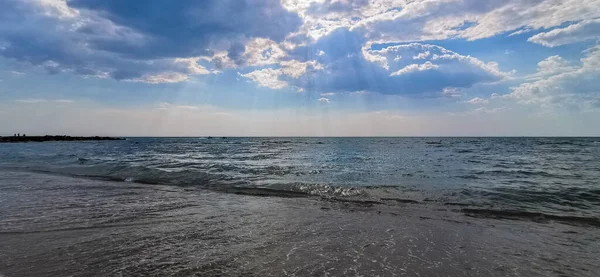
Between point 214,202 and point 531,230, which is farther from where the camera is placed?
point 214,202

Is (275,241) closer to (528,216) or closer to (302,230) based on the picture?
(302,230)

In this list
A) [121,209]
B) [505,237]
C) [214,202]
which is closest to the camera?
[505,237]

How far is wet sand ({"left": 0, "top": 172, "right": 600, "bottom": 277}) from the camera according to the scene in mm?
5598

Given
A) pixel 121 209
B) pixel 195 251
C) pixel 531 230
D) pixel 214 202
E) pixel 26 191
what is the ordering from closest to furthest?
pixel 195 251 < pixel 531 230 < pixel 121 209 < pixel 214 202 < pixel 26 191

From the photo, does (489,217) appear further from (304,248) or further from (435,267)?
(304,248)

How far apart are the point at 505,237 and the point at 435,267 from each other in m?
→ 3.27

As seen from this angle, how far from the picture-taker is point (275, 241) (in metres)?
7.04

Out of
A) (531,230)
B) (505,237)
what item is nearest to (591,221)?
(531,230)

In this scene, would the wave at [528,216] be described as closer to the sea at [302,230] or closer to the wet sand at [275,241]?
the sea at [302,230]

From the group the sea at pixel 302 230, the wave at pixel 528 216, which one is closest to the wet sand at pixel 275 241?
the sea at pixel 302 230

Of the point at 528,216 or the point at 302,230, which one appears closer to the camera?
the point at 302,230

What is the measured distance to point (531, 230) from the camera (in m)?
8.42

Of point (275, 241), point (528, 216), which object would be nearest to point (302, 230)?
point (275, 241)

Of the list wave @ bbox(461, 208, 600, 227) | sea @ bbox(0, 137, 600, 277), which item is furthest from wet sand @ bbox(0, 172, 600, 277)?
wave @ bbox(461, 208, 600, 227)
